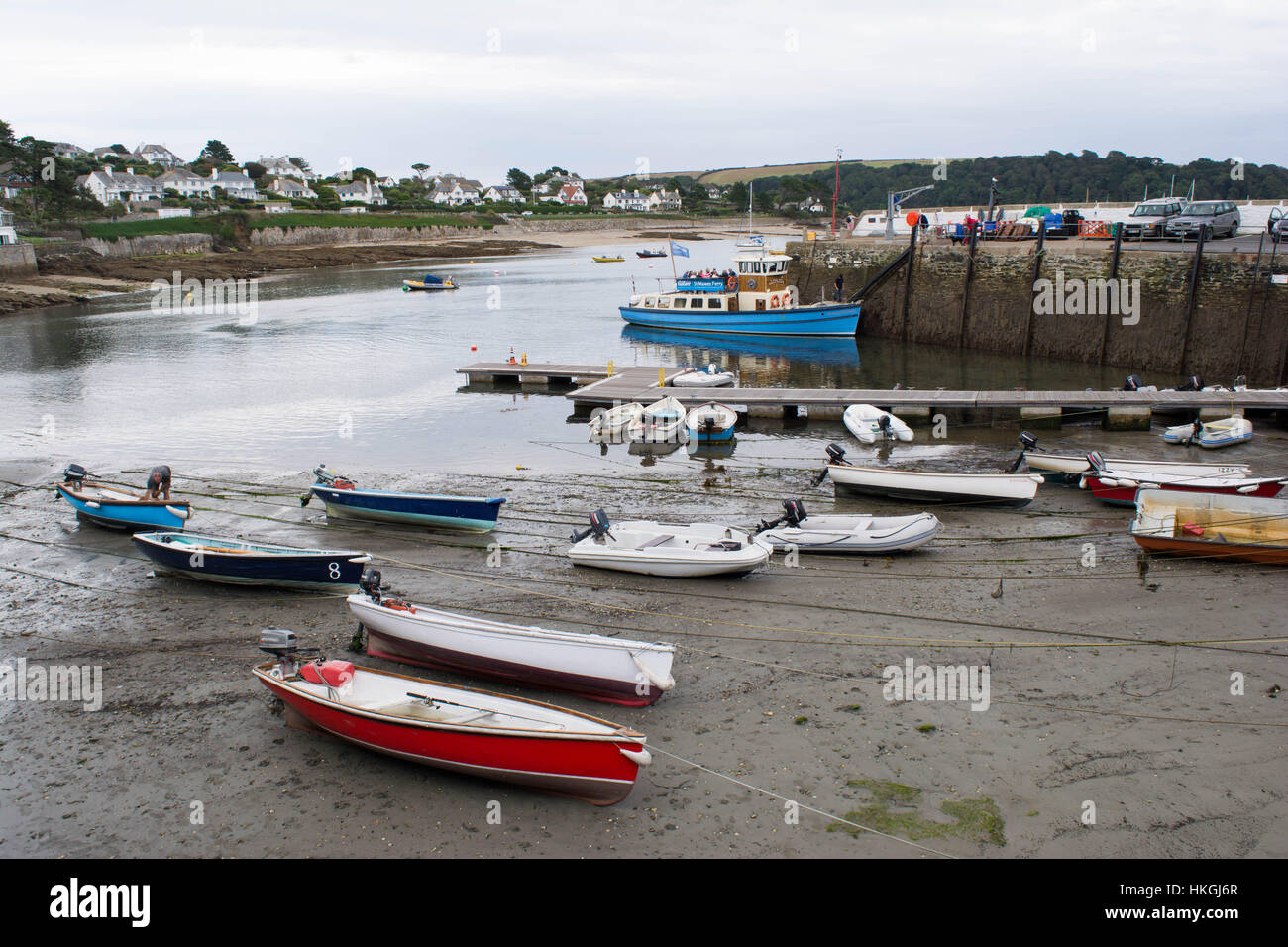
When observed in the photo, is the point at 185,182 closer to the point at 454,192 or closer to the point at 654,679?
the point at 454,192

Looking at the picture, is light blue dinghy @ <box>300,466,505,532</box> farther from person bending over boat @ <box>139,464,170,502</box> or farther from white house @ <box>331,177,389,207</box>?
white house @ <box>331,177,389,207</box>

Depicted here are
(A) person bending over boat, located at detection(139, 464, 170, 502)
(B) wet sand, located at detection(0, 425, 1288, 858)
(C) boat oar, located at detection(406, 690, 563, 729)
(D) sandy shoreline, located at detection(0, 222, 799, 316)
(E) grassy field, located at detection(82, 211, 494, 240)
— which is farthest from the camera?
(E) grassy field, located at detection(82, 211, 494, 240)

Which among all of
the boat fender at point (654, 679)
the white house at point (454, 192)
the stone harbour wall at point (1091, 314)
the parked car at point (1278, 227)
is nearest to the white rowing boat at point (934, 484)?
the boat fender at point (654, 679)

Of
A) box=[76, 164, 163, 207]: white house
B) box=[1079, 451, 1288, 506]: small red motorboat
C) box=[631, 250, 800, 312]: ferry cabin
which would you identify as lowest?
box=[1079, 451, 1288, 506]: small red motorboat

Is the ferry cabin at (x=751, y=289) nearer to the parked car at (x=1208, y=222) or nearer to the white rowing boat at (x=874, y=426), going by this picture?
the parked car at (x=1208, y=222)

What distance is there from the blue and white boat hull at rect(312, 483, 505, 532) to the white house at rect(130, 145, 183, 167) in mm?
Answer: 194754

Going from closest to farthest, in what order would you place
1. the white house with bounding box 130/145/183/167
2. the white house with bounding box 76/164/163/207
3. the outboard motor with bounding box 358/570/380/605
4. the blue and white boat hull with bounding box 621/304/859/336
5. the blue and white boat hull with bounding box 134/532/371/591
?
the outboard motor with bounding box 358/570/380/605 → the blue and white boat hull with bounding box 134/532/371/591 → the blue and white boat hull with bounding box 621/304/859/336 → the white house with bounding box 76/164/163/207 → the white house with bounding box 130/145/183/167

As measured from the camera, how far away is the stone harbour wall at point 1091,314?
28.7 metres

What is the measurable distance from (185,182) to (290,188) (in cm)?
1934

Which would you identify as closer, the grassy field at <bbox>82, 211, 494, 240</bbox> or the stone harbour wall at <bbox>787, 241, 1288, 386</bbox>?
the stone harbour wall at <bbox>787, 241, 1288, 386</bbox>

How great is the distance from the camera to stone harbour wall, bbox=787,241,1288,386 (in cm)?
2869

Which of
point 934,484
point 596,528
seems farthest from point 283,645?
point 934,484

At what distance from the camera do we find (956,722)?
32.1ft

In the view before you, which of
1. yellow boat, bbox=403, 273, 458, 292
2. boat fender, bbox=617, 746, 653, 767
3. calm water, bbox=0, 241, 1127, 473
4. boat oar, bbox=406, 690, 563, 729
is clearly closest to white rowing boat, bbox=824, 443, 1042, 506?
calm water, bbox=0, 241, 1127, 473
